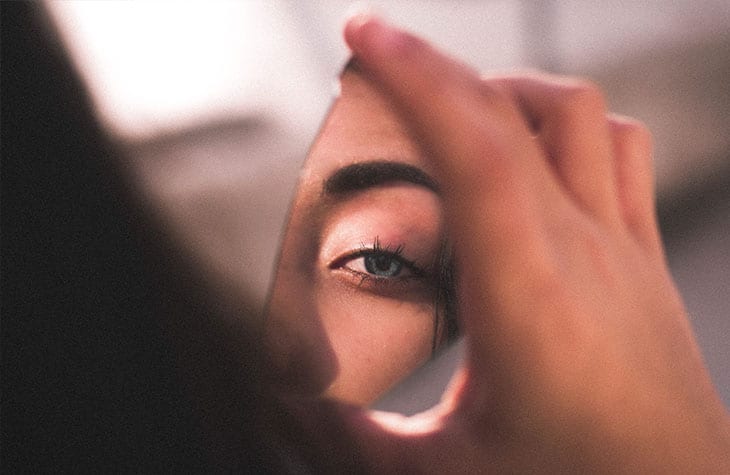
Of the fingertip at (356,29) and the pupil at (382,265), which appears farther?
the pupil at (382,265)

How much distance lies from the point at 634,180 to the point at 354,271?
176 millimetres

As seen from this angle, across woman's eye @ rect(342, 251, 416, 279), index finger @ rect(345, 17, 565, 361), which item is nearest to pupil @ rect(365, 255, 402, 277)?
woman's eye @ rect(342, 251, 416, 279)

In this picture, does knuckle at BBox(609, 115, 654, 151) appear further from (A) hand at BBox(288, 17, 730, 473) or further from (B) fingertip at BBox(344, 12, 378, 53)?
(B) fingertip at BBox(344, 12, 378, 53)

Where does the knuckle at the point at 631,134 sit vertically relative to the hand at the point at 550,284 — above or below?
above

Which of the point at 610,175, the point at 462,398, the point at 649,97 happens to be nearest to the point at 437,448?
the point at 462,398

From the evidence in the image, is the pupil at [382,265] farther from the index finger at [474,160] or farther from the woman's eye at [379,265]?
the index finger at [474,160]

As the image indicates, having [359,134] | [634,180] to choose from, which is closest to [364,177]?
[359,134]

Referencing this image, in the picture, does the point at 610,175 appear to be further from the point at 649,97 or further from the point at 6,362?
the point at 6,362

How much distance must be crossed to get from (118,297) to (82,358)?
0.04 metres

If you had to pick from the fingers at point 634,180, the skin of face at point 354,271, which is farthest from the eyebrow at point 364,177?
the fingers at point 634,180

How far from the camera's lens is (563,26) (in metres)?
0.37

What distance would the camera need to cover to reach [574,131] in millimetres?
296

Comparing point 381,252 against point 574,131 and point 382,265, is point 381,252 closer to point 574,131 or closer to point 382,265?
point 382,265

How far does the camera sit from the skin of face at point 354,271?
30 cm
